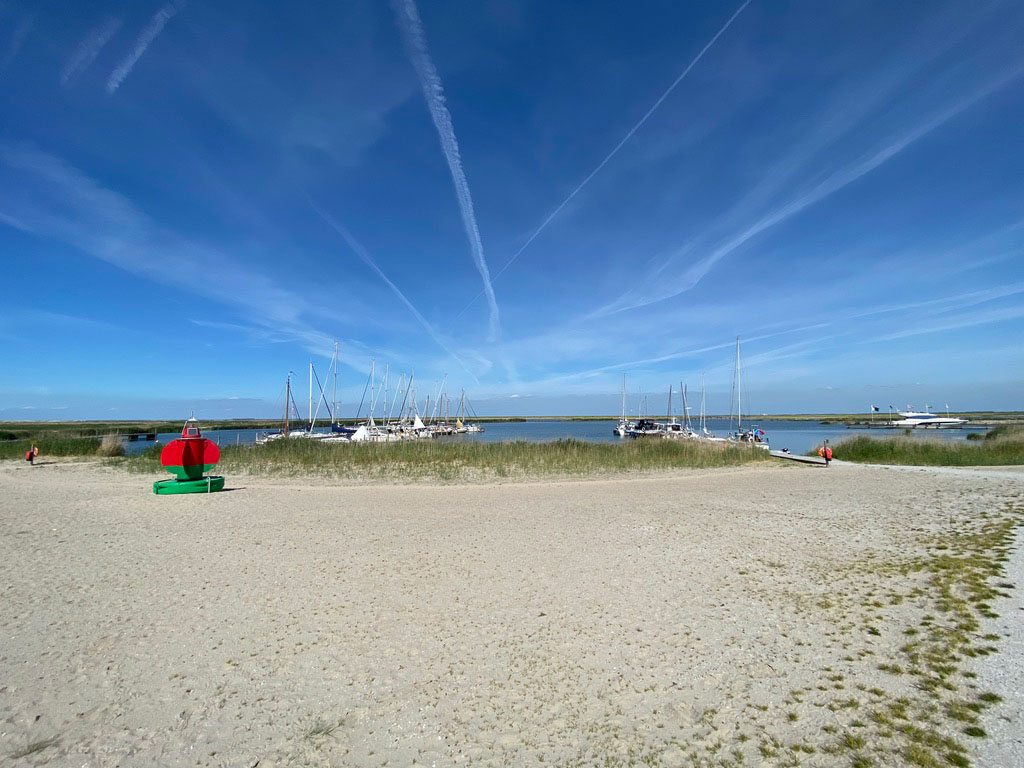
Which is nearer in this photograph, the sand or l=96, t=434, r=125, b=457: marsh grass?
the sand

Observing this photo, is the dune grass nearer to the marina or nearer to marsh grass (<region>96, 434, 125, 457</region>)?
the marina

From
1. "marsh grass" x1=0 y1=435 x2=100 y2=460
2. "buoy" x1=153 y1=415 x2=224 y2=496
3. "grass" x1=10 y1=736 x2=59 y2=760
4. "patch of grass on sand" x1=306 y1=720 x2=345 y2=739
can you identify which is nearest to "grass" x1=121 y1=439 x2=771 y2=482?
"marsh grass" x1=0 y1=435 x2=100 y2=460

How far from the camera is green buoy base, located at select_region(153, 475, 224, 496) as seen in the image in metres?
14.7

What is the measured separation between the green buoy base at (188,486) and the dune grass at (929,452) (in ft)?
93.2

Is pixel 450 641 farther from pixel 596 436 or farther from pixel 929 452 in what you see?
pixel 596 436

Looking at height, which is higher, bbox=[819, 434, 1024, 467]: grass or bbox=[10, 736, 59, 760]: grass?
bbox=[819, 434, 1024, 467]: grass

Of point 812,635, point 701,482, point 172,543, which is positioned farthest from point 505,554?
point 701,482

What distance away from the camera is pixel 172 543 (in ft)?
29.7

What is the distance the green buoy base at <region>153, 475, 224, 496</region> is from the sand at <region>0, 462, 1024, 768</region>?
11.9 feet

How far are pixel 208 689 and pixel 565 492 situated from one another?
42.0ft

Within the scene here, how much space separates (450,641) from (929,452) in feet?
96.1

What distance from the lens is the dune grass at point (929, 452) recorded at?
24.3 meters

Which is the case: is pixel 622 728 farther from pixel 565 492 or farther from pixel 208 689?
pixel 565 492

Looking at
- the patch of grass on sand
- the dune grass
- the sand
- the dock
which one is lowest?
the patch of grass on sand
